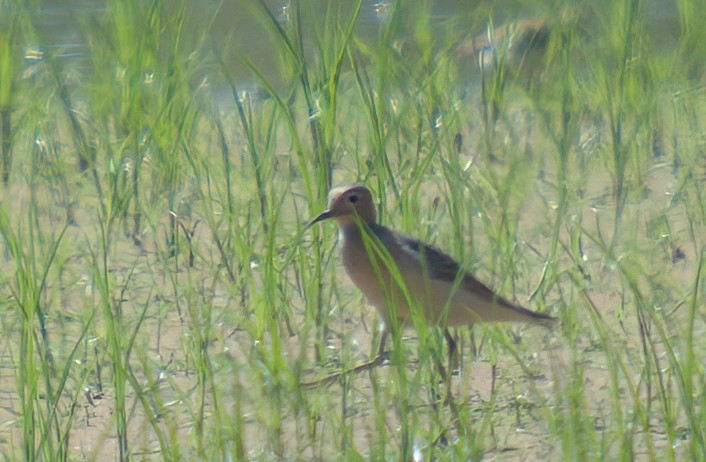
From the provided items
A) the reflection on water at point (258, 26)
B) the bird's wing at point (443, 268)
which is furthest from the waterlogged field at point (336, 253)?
the reflection on water at point (258, 26)

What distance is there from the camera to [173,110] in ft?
15.1

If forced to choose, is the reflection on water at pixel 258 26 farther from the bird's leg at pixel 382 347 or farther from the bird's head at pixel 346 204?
the bird's leg at pixel 382 347

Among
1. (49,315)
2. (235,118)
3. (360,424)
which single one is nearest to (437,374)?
(360,424)

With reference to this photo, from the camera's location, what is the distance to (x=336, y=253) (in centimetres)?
403

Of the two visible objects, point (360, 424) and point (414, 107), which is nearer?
point (360, 424)

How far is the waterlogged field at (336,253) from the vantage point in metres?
2.88

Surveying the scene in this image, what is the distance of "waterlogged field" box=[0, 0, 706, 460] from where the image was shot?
9.45ft

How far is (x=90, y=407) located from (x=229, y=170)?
1.28 meters

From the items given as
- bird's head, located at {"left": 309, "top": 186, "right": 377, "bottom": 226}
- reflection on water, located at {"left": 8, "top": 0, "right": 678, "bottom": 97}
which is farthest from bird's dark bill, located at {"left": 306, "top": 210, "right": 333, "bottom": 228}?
reflection on water, located at {"left": 8, "top": 0, "right": 678, "bottom": 97}

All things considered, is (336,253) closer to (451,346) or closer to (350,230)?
(350,230)

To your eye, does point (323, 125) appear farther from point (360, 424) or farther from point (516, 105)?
point (516, 105)

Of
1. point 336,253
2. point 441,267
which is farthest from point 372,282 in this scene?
point 336,253

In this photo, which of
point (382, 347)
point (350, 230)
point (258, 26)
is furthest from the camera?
point (258, 26)

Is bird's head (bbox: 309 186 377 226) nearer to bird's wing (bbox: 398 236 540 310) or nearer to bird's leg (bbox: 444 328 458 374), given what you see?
bird's wing (bbox: 398 236 540 310)
